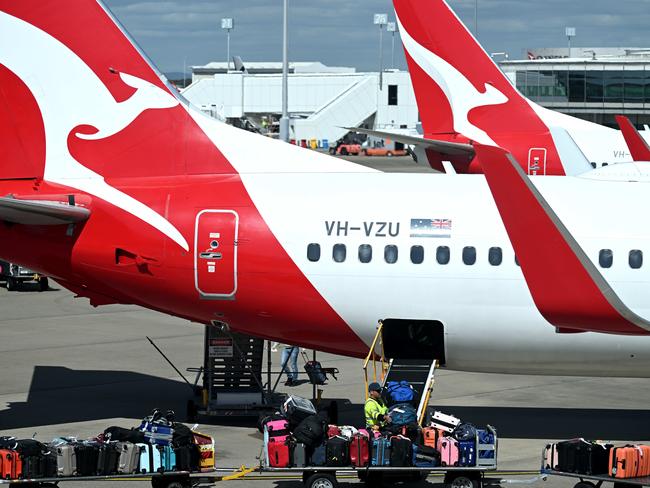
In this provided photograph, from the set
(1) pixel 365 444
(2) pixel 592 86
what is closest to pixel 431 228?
(1) pixel 365 444

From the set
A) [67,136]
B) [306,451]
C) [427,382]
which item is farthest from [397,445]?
[67,136]

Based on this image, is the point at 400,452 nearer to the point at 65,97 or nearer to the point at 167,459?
the point at 167,459

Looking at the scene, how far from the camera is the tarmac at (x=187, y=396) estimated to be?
21.2m

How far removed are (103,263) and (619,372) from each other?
9649mm

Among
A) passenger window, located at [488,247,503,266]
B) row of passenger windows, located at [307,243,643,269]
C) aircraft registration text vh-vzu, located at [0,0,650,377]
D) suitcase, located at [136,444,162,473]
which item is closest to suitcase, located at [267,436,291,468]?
suitcase, located at [136,444,162,473]

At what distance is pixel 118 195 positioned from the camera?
69.8 feet

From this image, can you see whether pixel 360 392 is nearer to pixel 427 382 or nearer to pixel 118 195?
A: pixel 427 382

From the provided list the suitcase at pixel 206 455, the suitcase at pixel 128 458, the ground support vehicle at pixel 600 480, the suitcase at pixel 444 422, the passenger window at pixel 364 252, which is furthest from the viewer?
the passenger window at pixel 364 252

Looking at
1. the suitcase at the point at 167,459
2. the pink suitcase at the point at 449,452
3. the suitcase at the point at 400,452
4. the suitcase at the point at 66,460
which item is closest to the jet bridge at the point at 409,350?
the pink suitcase at the point at 449,452

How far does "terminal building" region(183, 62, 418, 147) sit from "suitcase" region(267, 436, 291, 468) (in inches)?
4453

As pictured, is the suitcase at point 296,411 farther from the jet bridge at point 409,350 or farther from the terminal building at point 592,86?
the terminal building at point 592,86

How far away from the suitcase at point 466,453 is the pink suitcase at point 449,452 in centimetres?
7

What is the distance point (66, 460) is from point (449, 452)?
569 centimetres

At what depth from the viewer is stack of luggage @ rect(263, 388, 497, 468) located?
17.3 meters
